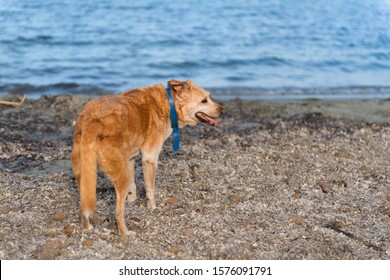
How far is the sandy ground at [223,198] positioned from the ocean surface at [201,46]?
521cm

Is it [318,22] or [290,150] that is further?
[318,22]

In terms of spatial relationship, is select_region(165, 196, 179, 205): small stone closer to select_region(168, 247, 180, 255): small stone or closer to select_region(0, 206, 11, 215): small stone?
select_region(168, 247, 180, 255): small stone

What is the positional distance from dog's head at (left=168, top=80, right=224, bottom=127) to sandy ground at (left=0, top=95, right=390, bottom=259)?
0.83 meters

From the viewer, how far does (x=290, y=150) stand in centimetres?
878

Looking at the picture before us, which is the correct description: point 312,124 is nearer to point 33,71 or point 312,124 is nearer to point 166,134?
point 166,134

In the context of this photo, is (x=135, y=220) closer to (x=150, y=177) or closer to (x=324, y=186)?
(x=150, y=177)

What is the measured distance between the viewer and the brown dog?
5.61 meters

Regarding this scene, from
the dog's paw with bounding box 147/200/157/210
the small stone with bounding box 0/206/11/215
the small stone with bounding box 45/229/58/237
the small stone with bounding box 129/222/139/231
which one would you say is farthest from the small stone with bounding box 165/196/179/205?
the small stone with bounding box 0/206/11/215

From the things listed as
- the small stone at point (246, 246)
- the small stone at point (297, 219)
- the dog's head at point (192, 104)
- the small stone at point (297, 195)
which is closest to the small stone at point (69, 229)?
the small stone at point (246, 246)

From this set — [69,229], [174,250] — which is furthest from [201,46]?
[174,250]

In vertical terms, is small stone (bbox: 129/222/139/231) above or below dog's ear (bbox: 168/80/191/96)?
below

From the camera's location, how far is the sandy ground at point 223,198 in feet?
19.1
